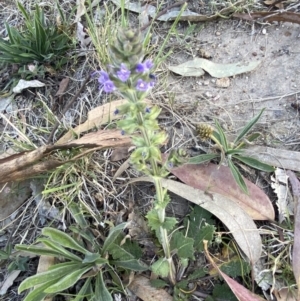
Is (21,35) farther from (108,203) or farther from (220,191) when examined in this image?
(220,191)

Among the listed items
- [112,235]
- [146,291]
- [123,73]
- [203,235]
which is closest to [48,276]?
[112,235]

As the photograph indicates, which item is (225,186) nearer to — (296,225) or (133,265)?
(296,225)

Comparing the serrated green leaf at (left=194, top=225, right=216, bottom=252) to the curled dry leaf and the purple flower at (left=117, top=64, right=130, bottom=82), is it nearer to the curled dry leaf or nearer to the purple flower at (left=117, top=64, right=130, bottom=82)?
the curled dry leaf

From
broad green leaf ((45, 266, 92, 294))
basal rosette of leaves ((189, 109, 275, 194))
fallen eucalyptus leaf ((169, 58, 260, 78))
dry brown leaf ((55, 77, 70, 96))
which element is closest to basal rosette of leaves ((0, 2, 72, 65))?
dry brown leaf ((55, 77, 70, 96))

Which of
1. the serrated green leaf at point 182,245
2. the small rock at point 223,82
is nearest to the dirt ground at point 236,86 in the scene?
the small rock at point 223,82

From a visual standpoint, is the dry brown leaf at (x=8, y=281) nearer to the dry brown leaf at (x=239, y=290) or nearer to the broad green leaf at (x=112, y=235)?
the broad green leaf at (x=112, y=235)

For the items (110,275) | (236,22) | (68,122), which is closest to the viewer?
(110,275)

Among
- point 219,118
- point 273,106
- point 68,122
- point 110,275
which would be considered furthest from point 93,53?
point 110,275
